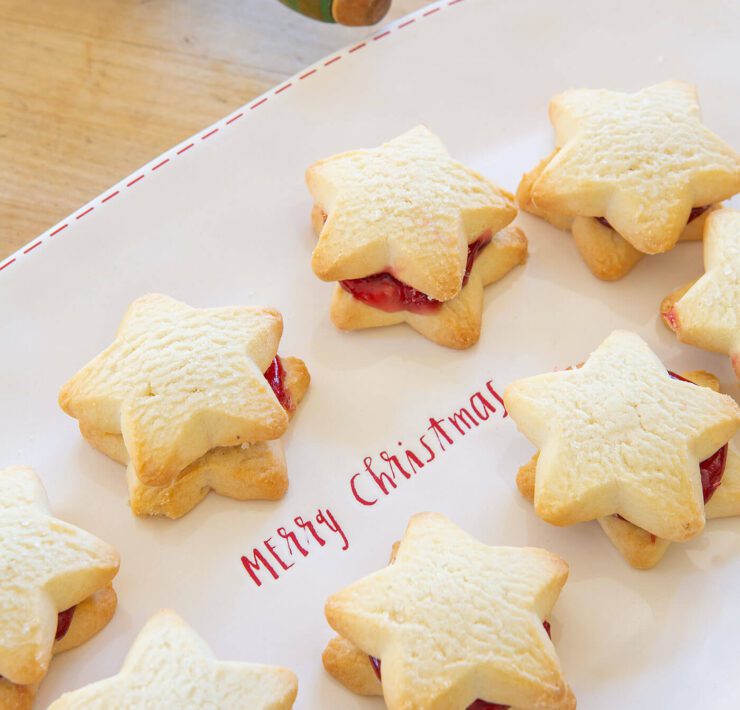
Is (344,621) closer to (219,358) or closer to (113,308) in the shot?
(219,358)

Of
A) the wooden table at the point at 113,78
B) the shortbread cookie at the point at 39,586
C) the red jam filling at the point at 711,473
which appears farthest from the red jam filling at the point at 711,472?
the wooden table at the point at 113,78

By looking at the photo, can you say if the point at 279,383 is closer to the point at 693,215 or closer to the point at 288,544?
the point at 288,544

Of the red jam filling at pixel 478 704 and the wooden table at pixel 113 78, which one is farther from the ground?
the wooden table at pixel 113 78

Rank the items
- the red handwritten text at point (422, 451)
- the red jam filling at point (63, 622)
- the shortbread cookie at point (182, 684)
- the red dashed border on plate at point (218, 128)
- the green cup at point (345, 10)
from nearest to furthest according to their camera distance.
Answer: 1. the shortbread cookie at point (182, 684)
2. the red jam filling at point (63, 622)
3. the red handwritten text at point (422, 451)
4. the red dashed border on plate at point (218, 128)
5. the green cup at point (345, 10)

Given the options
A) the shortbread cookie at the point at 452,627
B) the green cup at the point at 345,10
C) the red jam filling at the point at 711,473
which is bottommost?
the shortbread cookie at the point at 452,627

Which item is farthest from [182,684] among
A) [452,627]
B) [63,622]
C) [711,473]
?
[711,473]

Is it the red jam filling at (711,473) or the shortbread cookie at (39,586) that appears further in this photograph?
the red jam filling at (711,473)

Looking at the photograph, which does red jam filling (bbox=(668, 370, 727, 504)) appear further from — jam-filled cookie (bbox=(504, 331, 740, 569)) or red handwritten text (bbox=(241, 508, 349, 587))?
red handwritten text (bbox=(241, 508, 349, 587))

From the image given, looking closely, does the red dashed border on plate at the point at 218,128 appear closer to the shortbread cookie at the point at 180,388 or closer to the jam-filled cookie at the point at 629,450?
the shortbread cookie at the point at 180,388

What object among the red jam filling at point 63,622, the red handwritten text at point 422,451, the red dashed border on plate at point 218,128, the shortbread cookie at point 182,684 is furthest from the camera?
the red dashed border on plate at point 218,128
